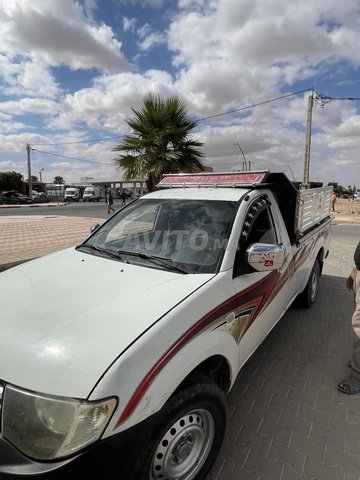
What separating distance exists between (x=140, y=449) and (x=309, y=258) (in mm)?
3537

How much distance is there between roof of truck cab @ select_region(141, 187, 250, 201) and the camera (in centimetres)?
306

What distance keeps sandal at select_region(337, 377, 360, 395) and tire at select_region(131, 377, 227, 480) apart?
153 cm

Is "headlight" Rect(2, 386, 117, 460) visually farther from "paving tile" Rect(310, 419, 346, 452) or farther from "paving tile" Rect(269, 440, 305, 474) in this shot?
"paving tile" Rect(310, 419, 346, 452)

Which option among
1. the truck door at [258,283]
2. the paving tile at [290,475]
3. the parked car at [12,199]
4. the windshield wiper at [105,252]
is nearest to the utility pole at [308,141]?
the truck door at [258,283]

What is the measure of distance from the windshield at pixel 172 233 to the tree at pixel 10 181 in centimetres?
7008

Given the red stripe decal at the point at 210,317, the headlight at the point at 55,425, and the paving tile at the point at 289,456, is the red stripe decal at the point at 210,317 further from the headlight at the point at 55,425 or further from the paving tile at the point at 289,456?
the paving tile at the point at 289,456

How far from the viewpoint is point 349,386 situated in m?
3.07

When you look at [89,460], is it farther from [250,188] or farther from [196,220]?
[250,188]

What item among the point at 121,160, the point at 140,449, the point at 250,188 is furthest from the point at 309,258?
the point at 121,160

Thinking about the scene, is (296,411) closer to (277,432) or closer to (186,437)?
(277,432)

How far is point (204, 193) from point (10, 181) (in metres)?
70.9

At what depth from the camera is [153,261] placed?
261 cm

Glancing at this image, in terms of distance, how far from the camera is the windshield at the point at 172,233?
256 cm

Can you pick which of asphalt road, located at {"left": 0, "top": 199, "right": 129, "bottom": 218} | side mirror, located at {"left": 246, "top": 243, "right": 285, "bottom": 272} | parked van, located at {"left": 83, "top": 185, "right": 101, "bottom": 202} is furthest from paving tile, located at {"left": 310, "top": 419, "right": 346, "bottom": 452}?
parked van, located at {"left": 83, "top": 185, "right": 101, "bottom": 202}
